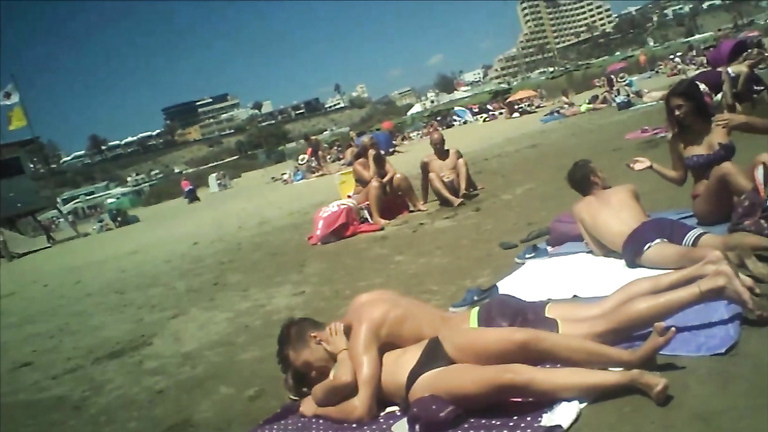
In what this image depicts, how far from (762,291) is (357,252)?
3247 mm

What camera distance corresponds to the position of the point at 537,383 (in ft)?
6.92

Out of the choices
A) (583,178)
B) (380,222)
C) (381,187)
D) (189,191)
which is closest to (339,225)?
(380,222)

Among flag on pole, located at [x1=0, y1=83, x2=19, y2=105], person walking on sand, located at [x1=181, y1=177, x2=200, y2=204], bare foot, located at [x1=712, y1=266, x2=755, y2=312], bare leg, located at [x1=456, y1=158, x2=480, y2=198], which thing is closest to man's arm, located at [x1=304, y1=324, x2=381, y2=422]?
bare foot, located at [x1=712, y1=266, x2=755, y2=312]

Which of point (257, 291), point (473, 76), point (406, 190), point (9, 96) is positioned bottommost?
point (257, 291)

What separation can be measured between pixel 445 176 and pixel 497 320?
3864mm

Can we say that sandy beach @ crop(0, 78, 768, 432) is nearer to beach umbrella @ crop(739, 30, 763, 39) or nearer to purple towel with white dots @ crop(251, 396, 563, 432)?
purple towel with white dots @ crop(251, 396, 563, 432)

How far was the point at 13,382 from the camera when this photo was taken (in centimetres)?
509

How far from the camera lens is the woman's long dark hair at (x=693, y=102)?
3229mm

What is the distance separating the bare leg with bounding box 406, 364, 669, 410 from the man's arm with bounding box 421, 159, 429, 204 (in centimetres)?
411

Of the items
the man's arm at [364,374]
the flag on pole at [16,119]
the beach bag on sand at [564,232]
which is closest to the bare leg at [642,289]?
the man's arm at [364,374]

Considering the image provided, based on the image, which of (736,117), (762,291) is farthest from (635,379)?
(736,117)

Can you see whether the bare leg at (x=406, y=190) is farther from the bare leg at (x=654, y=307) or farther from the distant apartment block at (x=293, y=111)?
the bare leg at (x=654, y=307)

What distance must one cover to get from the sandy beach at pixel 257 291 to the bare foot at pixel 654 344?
0.13 m

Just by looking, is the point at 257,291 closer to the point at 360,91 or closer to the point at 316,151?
the point at 360,91
